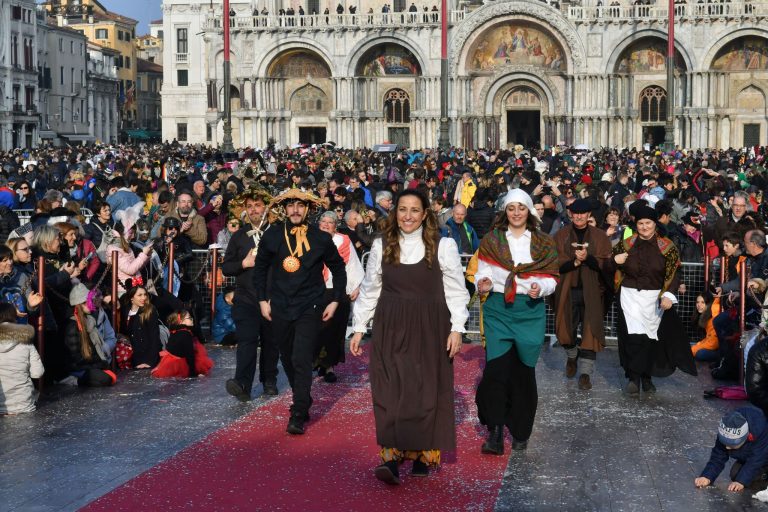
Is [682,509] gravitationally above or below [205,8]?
below

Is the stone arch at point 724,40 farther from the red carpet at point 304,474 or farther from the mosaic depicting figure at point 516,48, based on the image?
the red carpet at point 304,474

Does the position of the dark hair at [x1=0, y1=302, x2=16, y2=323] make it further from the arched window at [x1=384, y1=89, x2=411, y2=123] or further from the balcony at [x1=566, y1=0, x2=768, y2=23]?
the arched window at [x1=384, y1=89, x2=411, y2=123]

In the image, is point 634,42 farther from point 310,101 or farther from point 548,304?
point 548,304

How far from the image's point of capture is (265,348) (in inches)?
431

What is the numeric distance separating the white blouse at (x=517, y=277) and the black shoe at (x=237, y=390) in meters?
2.68

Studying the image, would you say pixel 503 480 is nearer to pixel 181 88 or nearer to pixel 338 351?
pixel 338 351

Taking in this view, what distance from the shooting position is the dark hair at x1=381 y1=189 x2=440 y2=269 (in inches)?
324

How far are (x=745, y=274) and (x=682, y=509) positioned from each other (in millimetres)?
4484

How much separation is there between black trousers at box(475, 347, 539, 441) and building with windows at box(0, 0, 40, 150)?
215 ft

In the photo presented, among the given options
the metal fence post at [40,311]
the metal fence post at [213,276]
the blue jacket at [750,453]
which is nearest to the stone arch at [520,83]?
the metal fence post at [213,276]

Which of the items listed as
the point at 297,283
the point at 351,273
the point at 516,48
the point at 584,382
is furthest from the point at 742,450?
the point at 516,48

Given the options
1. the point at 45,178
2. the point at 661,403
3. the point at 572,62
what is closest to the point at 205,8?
the point at 572,62

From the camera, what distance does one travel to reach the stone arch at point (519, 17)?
55.6 metres

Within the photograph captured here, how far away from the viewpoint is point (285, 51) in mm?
60094
